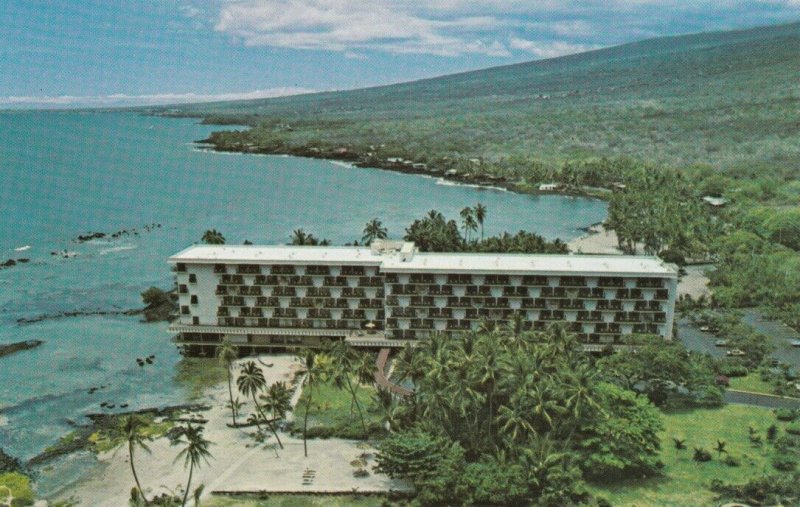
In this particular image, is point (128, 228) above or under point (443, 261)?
under

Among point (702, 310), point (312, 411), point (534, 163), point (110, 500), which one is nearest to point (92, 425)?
point (110, 500)

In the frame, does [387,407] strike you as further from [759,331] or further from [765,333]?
[765,333]

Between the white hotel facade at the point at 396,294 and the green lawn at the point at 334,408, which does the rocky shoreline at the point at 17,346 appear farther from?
the green lawn at the point at 334,408

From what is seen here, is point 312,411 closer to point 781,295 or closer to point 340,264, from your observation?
point 340,264

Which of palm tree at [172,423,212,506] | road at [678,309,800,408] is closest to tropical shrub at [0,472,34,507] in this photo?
palm tree at [172,423,212,506]

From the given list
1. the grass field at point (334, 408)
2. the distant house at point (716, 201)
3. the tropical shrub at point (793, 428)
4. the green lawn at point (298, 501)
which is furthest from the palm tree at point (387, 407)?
the distant house at point (716, 201)

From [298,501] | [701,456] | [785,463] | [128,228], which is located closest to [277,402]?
[298,501]
